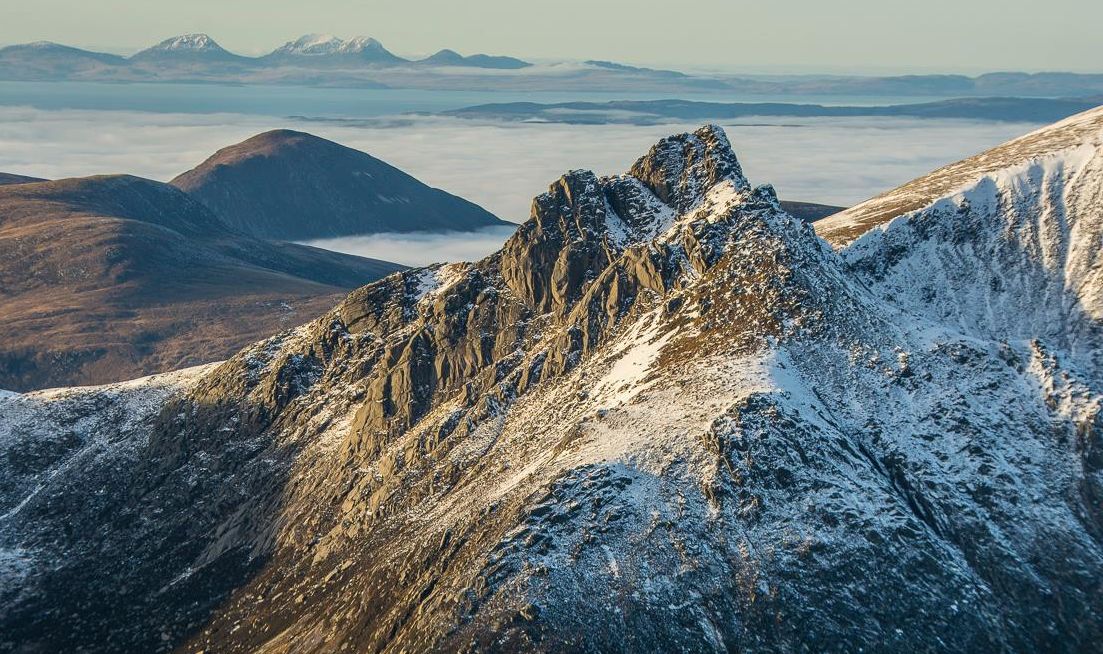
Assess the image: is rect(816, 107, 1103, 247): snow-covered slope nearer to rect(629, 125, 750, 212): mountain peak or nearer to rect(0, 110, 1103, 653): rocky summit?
rect(0, 110, 1103, 653): rocky summit

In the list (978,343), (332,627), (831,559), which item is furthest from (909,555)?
(332,627)

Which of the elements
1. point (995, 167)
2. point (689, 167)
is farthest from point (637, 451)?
point (995, 167)

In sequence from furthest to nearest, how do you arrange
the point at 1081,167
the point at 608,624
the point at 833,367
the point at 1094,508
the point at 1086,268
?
the point at 1081,167 < the point at 1086,268 < the point at 833,367 < the point at 1094,508 < the point at 608,624

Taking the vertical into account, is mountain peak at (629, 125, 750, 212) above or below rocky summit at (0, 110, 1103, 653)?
above

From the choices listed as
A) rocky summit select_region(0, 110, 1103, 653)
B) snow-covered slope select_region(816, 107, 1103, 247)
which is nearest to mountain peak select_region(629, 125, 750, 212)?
rocky summit select_region(0, 110, 1103, 653)

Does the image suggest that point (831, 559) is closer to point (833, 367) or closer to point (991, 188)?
point (833, 367)

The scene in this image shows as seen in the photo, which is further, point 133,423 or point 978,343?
point 133,423

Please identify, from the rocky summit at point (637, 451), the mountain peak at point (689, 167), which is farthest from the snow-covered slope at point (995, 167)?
the mountain peak at point (689, 167)
